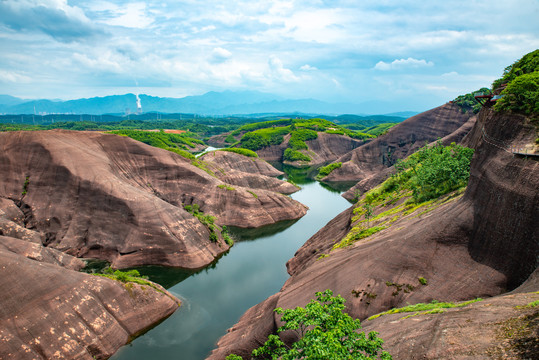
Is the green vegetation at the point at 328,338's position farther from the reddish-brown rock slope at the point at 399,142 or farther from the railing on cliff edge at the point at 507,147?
the reddish-brown rock slope at the point at 399,142

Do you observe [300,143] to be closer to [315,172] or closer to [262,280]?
[315,172]

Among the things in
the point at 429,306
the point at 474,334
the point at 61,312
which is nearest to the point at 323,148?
the point at 429,306

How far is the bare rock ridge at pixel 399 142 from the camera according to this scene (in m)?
108

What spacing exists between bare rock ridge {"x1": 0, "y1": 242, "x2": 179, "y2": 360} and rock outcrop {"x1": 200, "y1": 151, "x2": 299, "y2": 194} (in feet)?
159

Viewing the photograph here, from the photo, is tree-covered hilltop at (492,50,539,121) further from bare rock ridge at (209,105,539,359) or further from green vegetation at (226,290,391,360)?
green vegetation at (226,290,391,360)

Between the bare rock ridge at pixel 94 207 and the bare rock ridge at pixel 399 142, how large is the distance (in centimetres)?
5814

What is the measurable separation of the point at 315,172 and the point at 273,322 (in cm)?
10130

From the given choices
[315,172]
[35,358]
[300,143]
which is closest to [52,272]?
[35,358]

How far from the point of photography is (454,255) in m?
28.1

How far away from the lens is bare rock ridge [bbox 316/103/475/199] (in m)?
108

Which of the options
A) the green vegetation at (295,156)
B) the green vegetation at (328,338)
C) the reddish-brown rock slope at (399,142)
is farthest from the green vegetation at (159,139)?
the green vegetation at (328,338)

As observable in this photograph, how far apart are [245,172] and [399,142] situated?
57.0 m

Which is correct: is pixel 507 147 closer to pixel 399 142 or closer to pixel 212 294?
pixel 212 294

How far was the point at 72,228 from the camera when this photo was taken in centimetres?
4844
